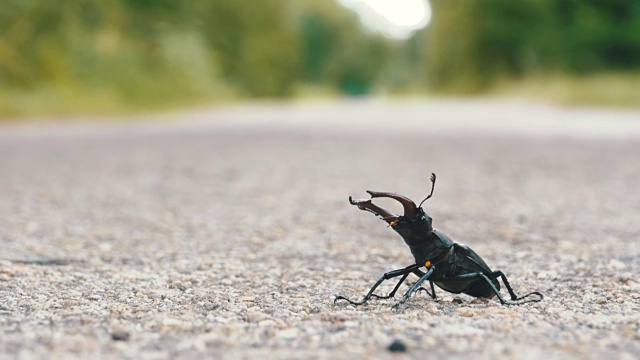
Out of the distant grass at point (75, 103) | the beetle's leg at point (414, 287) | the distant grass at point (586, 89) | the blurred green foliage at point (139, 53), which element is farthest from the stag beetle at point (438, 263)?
the distant grass at point (586, 89)

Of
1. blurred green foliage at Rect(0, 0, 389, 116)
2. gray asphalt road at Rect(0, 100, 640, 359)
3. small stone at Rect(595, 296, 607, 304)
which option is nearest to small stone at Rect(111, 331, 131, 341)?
gray asphalt road at Rect(0, 100, 640, 359)

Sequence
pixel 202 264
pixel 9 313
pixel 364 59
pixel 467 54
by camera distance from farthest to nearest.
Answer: pixel 364 59 < pixel 467 54 < pixel 202 264 < pixel 9 313

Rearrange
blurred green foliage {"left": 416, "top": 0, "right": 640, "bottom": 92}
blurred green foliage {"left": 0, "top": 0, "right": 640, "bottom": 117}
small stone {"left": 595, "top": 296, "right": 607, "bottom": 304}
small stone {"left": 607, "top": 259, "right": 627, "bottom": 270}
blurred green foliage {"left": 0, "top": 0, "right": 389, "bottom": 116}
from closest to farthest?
small stone {"left": 595, "top": 296, "right": 607, "bottom": 304} → small stone {"left": 607, "top": 259, "right": 627, "bottom": 270} → blurred green foliage {"left": 0, "top": 0, "right": 389, "bottom": 116} → blurred green foliage {"left": 0, "top": 0, "right": 640, "bottom": 117} → blurred green foliage {"left": 416, "top": 0, "right": 640, "bottom": 92}

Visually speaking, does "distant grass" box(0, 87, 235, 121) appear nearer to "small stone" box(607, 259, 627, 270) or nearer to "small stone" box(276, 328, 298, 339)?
"small stone" box(607, 259, 627, 270)

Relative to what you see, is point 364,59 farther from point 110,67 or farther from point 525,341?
point 525,341

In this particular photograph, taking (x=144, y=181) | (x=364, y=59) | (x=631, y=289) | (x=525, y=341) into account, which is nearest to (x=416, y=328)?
(x=525, y=341)

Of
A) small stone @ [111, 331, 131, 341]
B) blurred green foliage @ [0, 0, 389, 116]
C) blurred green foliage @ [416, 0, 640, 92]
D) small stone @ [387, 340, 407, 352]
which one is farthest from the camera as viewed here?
blurred green foliage @ [416, 0, 640, 92]

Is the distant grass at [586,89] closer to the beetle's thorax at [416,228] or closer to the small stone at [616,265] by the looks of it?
the small stone at [616,265]
